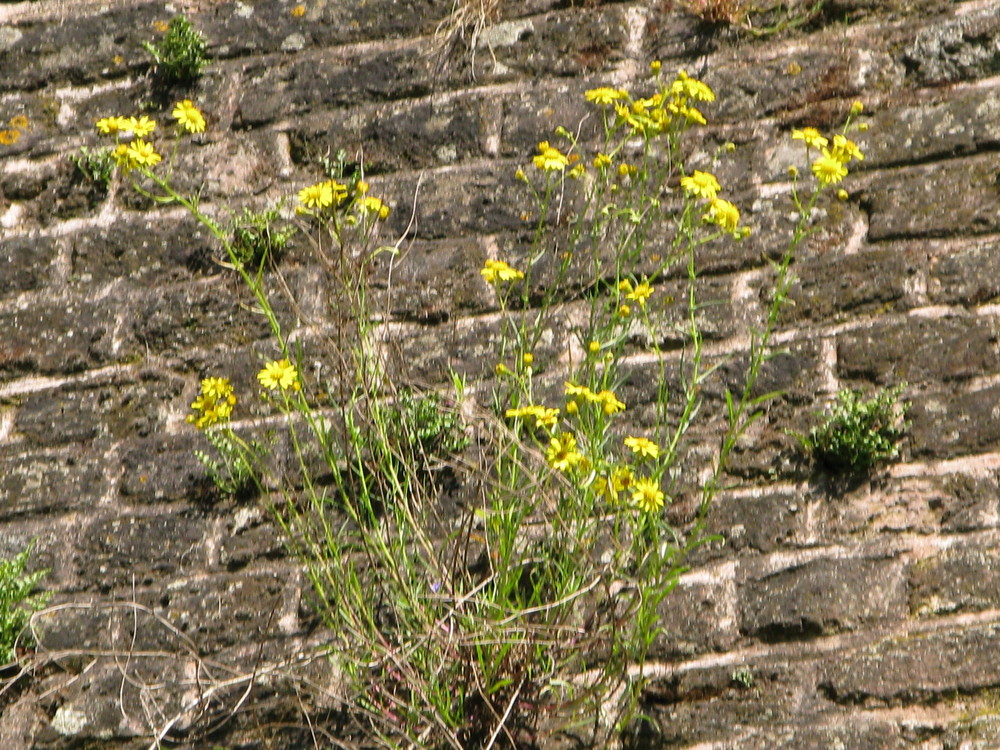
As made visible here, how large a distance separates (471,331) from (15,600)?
3.96 ft

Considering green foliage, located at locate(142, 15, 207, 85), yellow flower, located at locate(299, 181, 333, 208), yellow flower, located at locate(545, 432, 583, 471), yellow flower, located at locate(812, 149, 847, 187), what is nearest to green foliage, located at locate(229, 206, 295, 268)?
green foliage, located at locate(142, 15, 207, 85)

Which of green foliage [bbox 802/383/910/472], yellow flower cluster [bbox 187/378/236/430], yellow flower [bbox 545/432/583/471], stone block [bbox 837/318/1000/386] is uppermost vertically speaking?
yellow flower cluster [bbox 187/378/236/430]

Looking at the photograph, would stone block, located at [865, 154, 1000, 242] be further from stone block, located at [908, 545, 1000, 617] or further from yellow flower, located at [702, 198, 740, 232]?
stone block, located at [908, 545, 1000, 617]

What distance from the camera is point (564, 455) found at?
224 cm

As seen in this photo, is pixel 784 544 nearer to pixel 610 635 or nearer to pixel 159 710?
pixel 610 635

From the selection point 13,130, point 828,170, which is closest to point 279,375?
point 828,170

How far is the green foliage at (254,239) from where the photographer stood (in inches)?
122

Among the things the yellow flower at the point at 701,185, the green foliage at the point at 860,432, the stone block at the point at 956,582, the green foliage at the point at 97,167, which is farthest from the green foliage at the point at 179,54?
the stone block at the point at 956,582

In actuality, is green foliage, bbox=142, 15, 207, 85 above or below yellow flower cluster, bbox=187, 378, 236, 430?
above

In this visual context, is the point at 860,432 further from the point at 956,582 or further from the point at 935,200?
the point at 935,200

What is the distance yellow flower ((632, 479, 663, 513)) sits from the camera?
7.20ft

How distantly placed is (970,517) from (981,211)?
752 millimetres

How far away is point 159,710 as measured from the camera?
8.23 feet

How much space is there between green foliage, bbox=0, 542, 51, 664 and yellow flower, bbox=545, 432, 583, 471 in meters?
Answer: 1.25
